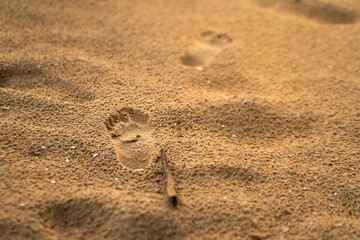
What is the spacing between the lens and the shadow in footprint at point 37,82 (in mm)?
1694

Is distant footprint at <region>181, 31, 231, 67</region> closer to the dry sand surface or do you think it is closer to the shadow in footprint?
the dry sand surface

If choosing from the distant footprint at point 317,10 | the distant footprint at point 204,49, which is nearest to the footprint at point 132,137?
the distant footprint at point 204,49

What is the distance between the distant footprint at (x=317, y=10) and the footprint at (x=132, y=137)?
1.59 metres

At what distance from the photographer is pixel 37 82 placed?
1.75 metres

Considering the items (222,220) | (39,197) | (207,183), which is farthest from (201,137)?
(39,197)

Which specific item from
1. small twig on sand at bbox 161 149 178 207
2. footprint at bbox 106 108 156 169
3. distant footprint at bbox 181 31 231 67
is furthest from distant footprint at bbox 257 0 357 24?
small twig on sand at bbox 161 149 178 207

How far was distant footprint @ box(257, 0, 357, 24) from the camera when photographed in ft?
8.14

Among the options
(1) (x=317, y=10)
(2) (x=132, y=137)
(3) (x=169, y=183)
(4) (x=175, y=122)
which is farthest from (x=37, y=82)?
(1) (x=317, y=10)

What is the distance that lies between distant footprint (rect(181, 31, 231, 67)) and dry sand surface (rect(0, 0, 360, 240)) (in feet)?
0.04

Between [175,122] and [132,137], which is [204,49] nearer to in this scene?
[175,122]

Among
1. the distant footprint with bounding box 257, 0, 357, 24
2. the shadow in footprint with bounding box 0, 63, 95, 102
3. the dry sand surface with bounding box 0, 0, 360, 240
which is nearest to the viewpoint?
the dry sand surface with bounding box 0, 0, 360, 240

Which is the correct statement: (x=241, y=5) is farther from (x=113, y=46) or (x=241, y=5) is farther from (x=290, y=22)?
(x=113, y=46)

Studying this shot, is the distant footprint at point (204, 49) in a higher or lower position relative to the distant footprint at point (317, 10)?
lower

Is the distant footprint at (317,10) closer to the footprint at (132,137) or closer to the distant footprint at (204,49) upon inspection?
the distant footprint at (204,49)
